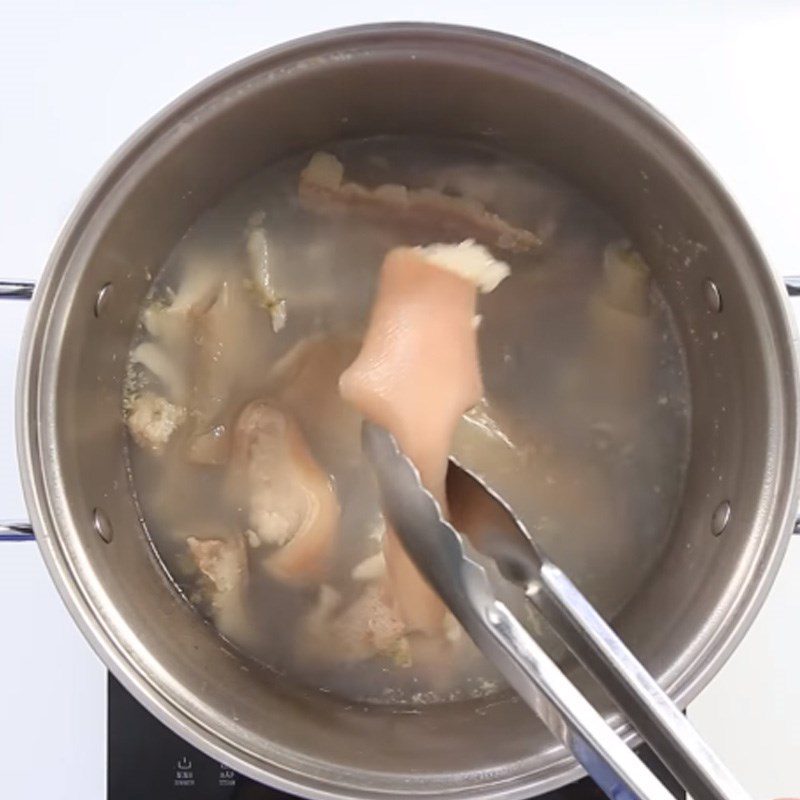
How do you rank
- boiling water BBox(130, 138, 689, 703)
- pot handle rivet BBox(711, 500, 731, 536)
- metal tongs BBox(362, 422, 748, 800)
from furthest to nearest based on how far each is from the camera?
boiling water BBox(130, 138, 689, 703), pot handle rivet BBox(711, 500, 731, 536), metal tongs BBox(362, 422, 748, 800)

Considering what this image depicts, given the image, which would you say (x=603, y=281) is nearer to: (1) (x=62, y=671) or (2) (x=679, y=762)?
(2) (x=679, y=762)

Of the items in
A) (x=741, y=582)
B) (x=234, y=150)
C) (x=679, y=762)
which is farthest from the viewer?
(x=234, y=150)

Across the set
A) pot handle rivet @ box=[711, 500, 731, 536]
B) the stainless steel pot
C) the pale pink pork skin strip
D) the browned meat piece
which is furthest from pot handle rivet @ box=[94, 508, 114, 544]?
pot handle rivet @ box=[711, 500, 731, 536]

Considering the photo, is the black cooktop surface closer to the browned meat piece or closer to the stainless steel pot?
the stainless steel pot

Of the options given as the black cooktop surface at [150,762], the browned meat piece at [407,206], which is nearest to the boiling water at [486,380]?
the browned meat piece at [407,206]

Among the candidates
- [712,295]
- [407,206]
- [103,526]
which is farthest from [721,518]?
[103,526]

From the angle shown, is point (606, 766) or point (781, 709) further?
point (781, 709)

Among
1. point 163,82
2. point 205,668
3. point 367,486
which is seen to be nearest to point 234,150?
point 163,82
